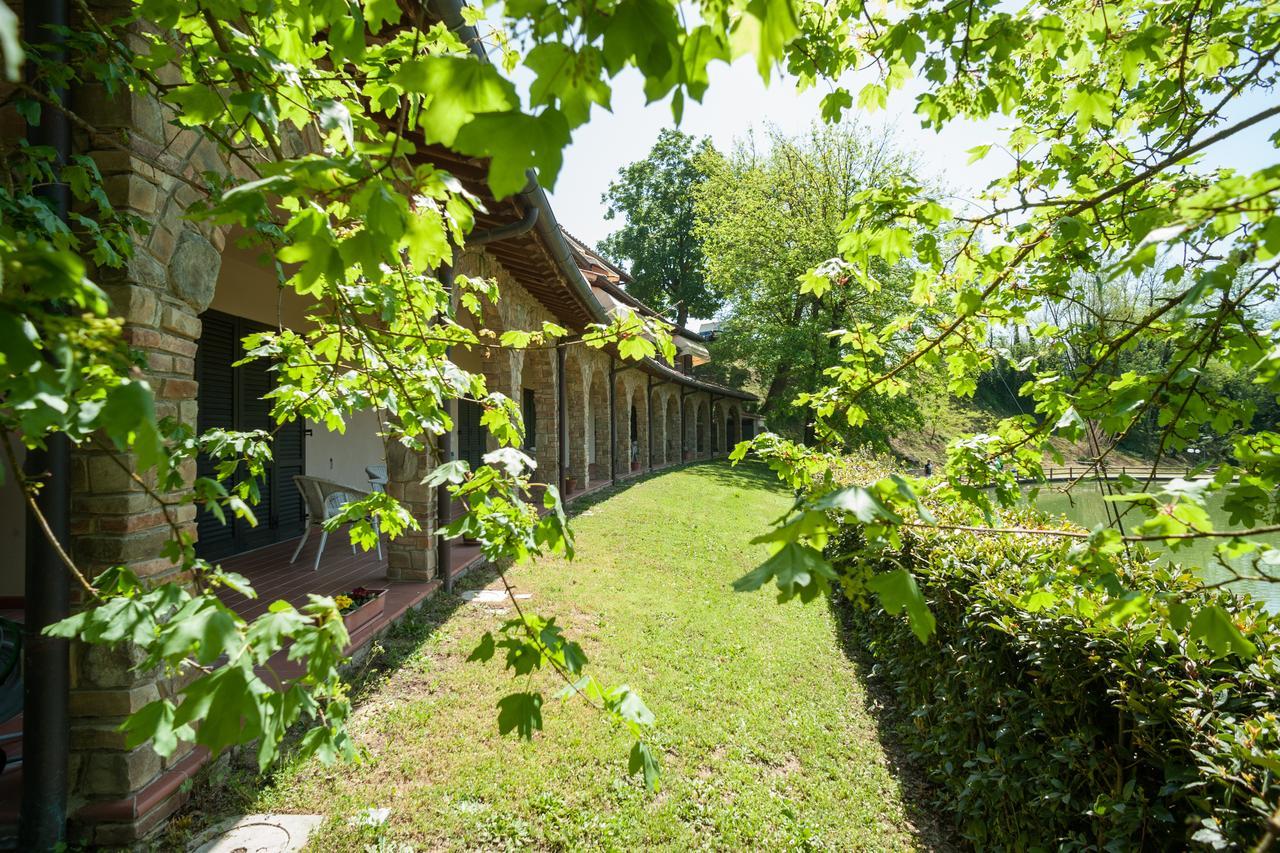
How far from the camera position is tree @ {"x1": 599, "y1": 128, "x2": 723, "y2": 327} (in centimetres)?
3075

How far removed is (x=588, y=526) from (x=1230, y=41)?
7.76m

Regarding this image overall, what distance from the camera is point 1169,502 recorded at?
151 centimetres

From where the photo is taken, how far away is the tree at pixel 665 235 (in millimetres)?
30750

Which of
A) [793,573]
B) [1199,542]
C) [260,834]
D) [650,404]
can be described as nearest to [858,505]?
[793,573]

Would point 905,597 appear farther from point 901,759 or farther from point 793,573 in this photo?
point 901,759

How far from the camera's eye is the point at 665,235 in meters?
30.8

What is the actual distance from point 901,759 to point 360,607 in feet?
11.4

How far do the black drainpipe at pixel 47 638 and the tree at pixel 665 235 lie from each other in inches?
1136

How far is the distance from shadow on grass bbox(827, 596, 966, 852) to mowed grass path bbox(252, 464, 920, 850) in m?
0.07

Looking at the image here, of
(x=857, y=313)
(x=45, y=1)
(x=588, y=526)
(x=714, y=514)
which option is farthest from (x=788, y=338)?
(x=45, y=1)

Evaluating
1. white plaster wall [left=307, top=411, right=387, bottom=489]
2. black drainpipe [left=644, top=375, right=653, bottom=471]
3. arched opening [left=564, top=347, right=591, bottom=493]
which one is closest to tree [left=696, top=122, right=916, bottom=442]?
black drainpipe [left=644, top=375, right=653, bottom=471]

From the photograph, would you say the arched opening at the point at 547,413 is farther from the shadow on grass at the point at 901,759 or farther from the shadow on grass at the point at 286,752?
the shadow on grass at the point at 901,759

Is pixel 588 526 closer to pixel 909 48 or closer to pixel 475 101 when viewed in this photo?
pixel 909 48

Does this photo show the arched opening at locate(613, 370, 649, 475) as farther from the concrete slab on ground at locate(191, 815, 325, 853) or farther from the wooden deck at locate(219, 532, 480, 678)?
the concrete slab on ground at locate(191, 815, 325, 853)
